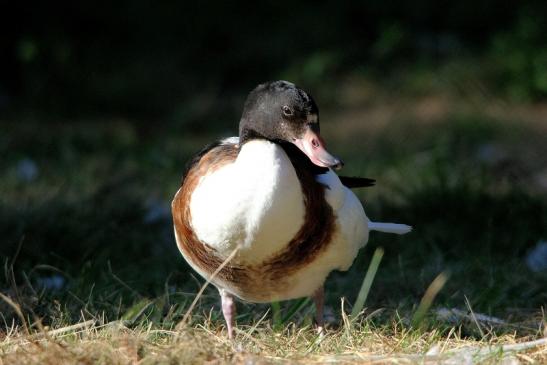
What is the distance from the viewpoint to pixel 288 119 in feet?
11.0

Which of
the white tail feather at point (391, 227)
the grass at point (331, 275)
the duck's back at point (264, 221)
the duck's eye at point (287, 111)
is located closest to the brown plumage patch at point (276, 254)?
the duck's back at point (264, 221)

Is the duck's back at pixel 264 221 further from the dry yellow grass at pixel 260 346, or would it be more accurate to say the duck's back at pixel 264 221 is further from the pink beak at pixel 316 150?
the dry yellow grass at pixel 260 346

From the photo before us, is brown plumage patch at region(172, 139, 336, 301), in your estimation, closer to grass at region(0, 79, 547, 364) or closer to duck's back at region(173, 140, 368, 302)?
duck's back at region(173, 140, 368, 302)

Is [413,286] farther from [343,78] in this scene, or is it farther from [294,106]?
[343,78]

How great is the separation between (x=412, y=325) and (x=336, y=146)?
3.82 m

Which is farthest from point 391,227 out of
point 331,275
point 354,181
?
→ point 331,275

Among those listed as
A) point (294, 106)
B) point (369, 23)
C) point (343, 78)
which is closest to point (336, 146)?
point (343, 78)

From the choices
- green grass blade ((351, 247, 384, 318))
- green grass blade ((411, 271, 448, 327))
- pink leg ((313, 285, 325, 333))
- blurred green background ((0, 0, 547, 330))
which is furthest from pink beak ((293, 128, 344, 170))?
blurred green background ((0, 0, 547, 330))

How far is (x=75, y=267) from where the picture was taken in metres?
4.54

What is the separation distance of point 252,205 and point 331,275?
4.91ft

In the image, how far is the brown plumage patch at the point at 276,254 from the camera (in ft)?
11.3

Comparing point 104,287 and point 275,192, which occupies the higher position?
point 275,192

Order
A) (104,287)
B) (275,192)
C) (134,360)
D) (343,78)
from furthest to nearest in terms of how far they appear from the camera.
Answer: (343,78), (104,287), (275,192), (134,360)

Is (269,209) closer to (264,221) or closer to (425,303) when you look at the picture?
(264,221)
